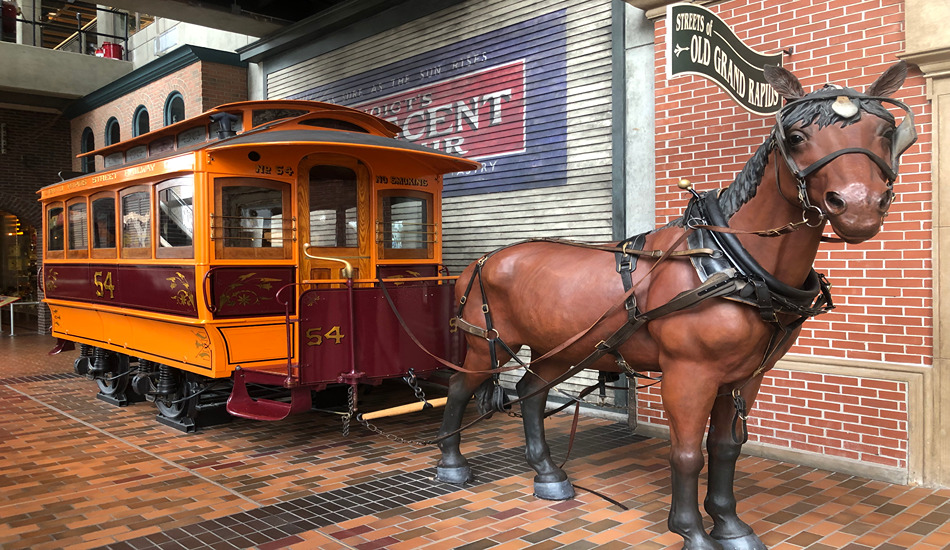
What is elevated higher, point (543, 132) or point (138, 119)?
point (138, 119)

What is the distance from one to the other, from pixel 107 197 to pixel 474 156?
4.18 metres

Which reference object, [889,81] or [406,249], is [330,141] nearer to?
[406,249]

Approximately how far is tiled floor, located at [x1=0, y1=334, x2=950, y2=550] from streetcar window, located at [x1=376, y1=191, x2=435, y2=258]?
1741 millimetres

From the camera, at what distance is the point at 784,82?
3.09 metres

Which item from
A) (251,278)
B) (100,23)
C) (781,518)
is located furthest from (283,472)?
(100,23)

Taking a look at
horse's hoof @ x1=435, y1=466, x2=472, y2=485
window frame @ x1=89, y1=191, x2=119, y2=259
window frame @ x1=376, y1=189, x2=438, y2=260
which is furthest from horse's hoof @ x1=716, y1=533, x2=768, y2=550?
window frame @ x1=89, y1=191, x2=119, y2=259

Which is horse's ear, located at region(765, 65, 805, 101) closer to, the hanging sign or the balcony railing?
the hanging sign

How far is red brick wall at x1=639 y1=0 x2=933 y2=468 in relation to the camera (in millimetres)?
4805

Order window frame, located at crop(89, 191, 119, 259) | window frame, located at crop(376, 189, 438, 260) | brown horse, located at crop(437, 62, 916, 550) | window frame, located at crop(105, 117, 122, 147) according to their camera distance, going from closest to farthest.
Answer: brown horse, located at crop(437, 62, 916, 550) → window frame, located at crop(376, 189, 438, 260) → window frame, located at crop(89, 191, 119, 259) → window frame, located at crop(105, 117, 122, 147)

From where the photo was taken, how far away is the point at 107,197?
7.55m

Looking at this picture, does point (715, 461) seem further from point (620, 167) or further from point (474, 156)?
point (474, 156)

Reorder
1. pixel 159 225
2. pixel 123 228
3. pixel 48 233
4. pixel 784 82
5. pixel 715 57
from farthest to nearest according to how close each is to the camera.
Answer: pixel 48 233
pixel 123 228
pixel 159 225
pixel 715 57
pixel 784 82

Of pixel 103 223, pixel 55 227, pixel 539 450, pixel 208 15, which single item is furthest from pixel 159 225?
pixel 208 15

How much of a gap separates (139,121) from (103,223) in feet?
24.5
